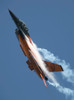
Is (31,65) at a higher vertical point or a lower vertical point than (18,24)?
lower

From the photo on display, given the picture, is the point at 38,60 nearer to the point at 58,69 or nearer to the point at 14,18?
the point at 58,69

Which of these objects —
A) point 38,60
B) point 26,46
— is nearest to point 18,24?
point 26,46

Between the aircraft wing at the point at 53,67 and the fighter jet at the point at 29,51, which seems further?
the aircraft wing at the point at 53,67

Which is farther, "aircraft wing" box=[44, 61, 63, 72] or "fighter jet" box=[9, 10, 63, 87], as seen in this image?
"aircraft wing" box=[44, 61, 63, 72]

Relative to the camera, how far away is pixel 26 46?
51.1 metres

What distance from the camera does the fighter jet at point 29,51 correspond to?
5109cm

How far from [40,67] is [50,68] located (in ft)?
6.56

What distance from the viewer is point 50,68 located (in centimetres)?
5228

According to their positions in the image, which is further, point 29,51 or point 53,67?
point 53,67

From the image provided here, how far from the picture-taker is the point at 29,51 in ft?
167

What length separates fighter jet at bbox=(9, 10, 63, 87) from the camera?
5109 centimetres

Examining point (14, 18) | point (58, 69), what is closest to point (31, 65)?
point (58, 69)

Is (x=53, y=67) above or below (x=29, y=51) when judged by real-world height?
above

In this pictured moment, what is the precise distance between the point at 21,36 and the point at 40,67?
6941mm
